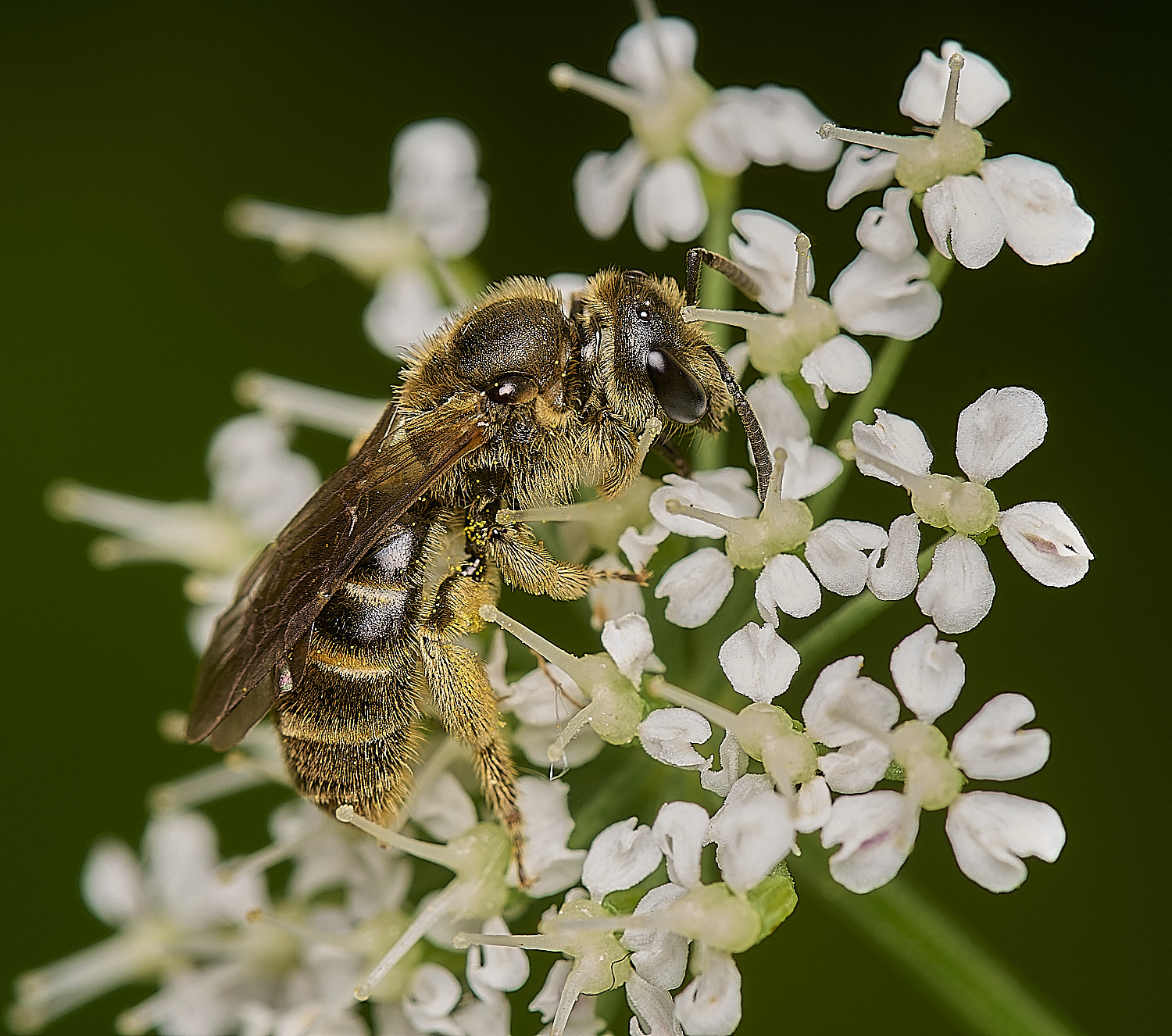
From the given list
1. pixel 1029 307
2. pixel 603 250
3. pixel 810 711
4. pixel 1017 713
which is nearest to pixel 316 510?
pixel 810 711

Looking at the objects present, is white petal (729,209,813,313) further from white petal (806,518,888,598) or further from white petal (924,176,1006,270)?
white petal (806,518,888,598)

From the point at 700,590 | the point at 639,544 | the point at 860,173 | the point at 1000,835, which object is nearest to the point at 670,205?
the point at 860,173

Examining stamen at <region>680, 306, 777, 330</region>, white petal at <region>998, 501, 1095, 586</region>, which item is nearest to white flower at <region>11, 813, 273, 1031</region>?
stamen at <region>680, 306, 777, 330</region>

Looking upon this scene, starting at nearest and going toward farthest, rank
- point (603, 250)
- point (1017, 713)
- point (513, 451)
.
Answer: point (1017, 713)
point (513, 451)
point (603, 250)

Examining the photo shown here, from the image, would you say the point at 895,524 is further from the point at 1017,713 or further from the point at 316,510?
the point at 316,510

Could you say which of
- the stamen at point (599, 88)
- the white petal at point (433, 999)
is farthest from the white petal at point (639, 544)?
the stamen at point (599, 88)

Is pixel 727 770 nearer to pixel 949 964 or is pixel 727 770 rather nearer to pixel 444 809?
pixel 444 809

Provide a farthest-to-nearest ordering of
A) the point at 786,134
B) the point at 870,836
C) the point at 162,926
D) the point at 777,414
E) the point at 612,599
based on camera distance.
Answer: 1. the point at 162,926
2. the point at 786,134
3. the point at 612,599
4. the point at 777,414
5. the point at 870,836
